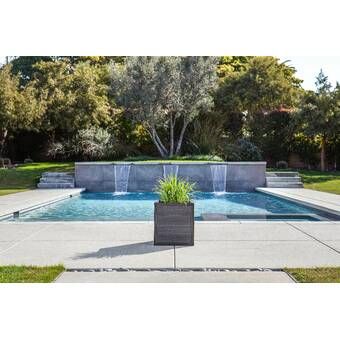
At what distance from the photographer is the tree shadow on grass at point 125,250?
559 centimetres

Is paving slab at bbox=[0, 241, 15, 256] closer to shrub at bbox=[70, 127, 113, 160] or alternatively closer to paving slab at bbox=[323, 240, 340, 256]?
paving slab at bbox=[323, 240, 340, 256]

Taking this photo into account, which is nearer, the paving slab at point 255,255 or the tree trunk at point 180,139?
the paving slab at point 255,255

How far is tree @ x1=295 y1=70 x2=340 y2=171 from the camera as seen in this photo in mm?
18641

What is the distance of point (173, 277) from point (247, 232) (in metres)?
2.77

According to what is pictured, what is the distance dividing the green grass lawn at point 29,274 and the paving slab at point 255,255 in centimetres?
130

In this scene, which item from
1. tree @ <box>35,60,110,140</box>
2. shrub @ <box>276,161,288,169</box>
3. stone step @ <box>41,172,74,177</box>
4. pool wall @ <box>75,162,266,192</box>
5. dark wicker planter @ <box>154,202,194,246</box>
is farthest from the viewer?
shrub @ <box>276,161,288,169</box>

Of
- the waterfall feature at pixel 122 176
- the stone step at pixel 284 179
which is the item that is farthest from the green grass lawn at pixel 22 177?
the stone step at pixel 284 179

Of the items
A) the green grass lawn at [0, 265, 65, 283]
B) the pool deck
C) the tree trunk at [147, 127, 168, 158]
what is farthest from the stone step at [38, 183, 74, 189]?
the green grass lawn at [0, 265, 65, 283]

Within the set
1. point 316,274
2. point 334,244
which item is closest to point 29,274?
point 316,274

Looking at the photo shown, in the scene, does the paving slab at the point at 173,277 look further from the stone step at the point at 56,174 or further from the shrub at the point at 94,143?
the shrub at the point at 94,143

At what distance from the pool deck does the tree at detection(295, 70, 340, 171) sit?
1169 cm

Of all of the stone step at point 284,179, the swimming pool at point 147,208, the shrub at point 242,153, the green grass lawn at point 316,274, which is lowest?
the swimming pool at point 147,208
